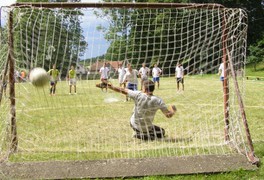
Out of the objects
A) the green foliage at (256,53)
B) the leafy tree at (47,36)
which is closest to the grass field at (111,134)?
the leafy tree at (47,36)

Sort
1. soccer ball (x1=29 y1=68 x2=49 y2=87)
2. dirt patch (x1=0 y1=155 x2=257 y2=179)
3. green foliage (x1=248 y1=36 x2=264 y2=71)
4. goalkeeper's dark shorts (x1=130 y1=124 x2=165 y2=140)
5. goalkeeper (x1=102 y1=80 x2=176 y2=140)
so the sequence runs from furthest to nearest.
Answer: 1. green foliage (x1=248 y1=36 x2=264 y2=71)
2. goalkeeper's dark shorts (x1=130 y1=124 x2=165 y2=140)
3. goalkeeper (x1=102 y1=80 x2=176 y2=140)
4. soccer ball (x1=29 y1=68 x2=49 y2=87)
5. dirt patch (x1=0 y1=155 x2=257 y2=179)

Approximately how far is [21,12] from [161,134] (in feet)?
11.2

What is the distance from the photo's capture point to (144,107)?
6895 mm

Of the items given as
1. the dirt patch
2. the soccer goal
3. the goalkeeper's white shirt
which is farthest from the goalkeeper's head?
the dirt patch

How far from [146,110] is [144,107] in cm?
7

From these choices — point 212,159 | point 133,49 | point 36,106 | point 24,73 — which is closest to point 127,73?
point 36,106

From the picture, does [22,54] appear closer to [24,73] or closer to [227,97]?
[24,73]

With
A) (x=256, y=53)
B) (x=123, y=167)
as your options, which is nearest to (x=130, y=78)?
(x=123, y=167)

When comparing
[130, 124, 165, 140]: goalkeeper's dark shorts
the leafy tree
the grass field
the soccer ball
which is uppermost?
the leafy tree

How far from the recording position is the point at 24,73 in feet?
21.6

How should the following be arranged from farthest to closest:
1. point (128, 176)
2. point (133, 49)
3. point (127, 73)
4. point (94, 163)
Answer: point (127, 73) → point (133, 49) → point (94, 163) → point (128, 176)

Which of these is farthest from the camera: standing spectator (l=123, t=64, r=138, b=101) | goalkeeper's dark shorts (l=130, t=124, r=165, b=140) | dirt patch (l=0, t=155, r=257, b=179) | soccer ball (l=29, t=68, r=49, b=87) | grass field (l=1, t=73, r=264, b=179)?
standing spectator (l=123, t=64, r=138, b=101)

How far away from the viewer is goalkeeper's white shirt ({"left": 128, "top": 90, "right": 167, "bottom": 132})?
22.5 feet

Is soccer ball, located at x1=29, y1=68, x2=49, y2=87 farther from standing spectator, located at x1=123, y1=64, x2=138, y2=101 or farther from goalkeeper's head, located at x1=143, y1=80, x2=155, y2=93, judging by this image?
standing spectator, located at x1=123, y1=64, x2=138, y2=101
